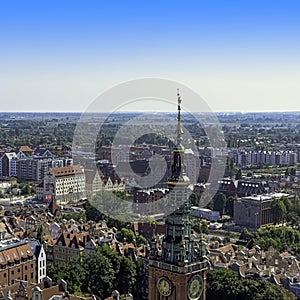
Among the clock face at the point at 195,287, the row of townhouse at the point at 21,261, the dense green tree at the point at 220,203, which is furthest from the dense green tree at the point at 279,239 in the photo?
the clock face at the point at 195,287

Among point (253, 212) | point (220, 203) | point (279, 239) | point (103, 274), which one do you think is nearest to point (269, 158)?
point (220, 203)

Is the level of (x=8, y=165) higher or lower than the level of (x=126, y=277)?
higher

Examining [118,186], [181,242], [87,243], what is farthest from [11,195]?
[181,242]

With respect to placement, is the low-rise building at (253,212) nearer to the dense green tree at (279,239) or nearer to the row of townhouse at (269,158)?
the dense green tree at (279,239)

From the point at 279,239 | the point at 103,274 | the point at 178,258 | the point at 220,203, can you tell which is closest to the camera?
the point at 178,258

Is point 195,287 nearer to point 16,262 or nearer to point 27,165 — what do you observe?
point 16,262

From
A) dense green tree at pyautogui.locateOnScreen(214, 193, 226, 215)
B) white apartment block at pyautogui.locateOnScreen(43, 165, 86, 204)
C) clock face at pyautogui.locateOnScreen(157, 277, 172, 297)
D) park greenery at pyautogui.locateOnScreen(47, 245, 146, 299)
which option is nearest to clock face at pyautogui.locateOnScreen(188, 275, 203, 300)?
clock face at pyautogui.locateOnScreen(157, 277, 172, 297)

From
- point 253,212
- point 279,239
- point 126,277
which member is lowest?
point 253,212
